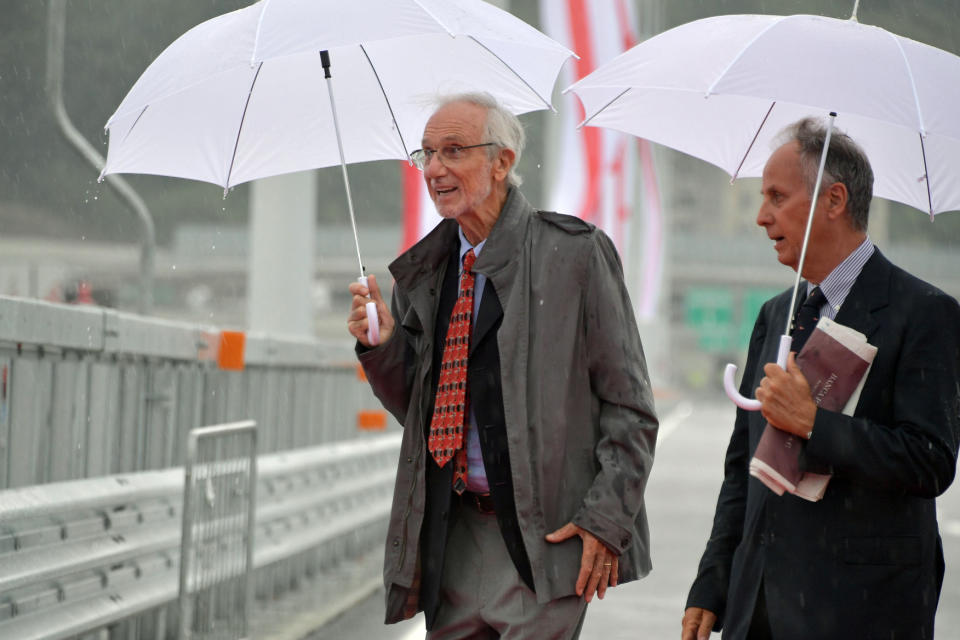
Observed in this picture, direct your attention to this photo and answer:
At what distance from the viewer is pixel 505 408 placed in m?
3.50

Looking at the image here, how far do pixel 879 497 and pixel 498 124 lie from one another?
1343 mm

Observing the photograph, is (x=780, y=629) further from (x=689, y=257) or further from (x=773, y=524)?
(x=689, y=257)

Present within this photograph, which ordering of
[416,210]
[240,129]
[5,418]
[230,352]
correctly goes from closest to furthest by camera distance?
[240,129] < [5,418] < [230,352] < [416,210]

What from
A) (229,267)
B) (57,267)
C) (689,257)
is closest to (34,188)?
(57,267)

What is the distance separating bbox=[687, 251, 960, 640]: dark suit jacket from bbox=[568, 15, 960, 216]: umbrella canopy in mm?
441

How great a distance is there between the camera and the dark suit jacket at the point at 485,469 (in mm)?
3486

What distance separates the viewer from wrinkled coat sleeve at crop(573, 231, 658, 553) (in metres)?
3.44

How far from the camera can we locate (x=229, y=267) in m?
80.9

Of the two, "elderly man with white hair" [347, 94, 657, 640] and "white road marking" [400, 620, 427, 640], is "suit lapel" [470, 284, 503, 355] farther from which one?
"white road marking" [400, 620, 427, 640]

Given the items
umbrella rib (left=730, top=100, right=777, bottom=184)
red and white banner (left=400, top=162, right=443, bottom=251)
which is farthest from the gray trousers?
red and white banner (left=400, top=162, right=443, bottom=251)

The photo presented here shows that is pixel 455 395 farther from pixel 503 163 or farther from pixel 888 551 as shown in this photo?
pixel 888 551

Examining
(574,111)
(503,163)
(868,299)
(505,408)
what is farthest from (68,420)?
(574,111)

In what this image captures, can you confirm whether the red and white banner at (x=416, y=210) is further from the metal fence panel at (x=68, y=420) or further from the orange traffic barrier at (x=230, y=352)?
the metal fence panel at (x=68, y=420)

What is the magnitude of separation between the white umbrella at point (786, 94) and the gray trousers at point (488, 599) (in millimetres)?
689
